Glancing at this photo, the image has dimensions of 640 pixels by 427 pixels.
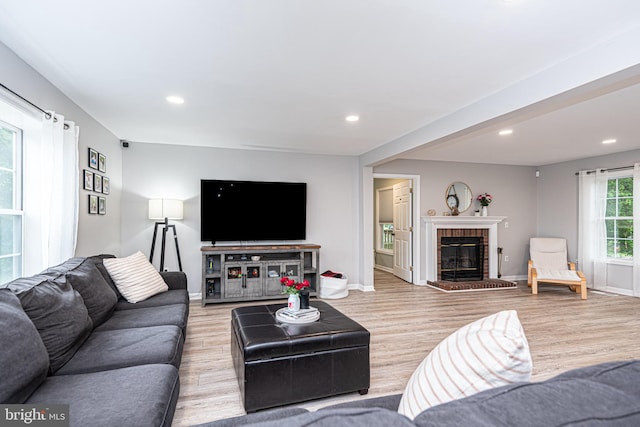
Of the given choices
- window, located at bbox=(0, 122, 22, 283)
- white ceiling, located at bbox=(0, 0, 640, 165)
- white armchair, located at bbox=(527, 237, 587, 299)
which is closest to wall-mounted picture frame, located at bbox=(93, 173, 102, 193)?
white ceiling, located at bbox=(0, 0, 640, 165)

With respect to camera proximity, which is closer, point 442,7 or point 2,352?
point 2,352

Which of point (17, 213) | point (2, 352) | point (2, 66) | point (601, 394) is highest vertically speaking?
point (2, 66)

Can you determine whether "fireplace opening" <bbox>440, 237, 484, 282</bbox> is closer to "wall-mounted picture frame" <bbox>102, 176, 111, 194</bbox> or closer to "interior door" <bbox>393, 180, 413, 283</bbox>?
"interior door" <bbox>393, 180, 413, 283</bbox>

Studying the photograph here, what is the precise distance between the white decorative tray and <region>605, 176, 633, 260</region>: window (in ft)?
19.8

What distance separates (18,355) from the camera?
1.33 meters

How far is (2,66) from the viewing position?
2193 millimetres

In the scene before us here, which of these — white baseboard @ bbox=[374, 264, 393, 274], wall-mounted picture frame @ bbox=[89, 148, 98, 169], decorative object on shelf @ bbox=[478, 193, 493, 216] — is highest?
wall-mounted picture frame @ bbox=[89, 148, 98, 169]

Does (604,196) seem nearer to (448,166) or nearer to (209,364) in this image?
(448,166)

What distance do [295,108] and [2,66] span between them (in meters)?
2.21

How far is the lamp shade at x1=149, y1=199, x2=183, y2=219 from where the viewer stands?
4637 mm

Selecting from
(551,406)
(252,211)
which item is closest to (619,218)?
(252,211)

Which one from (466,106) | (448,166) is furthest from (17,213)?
(448,166)

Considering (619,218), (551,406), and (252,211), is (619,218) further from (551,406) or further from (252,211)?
(551,406)

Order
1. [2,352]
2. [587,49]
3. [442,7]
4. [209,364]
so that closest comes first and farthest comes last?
[2,352] < [442,7] < [587,49] < [209,364]
